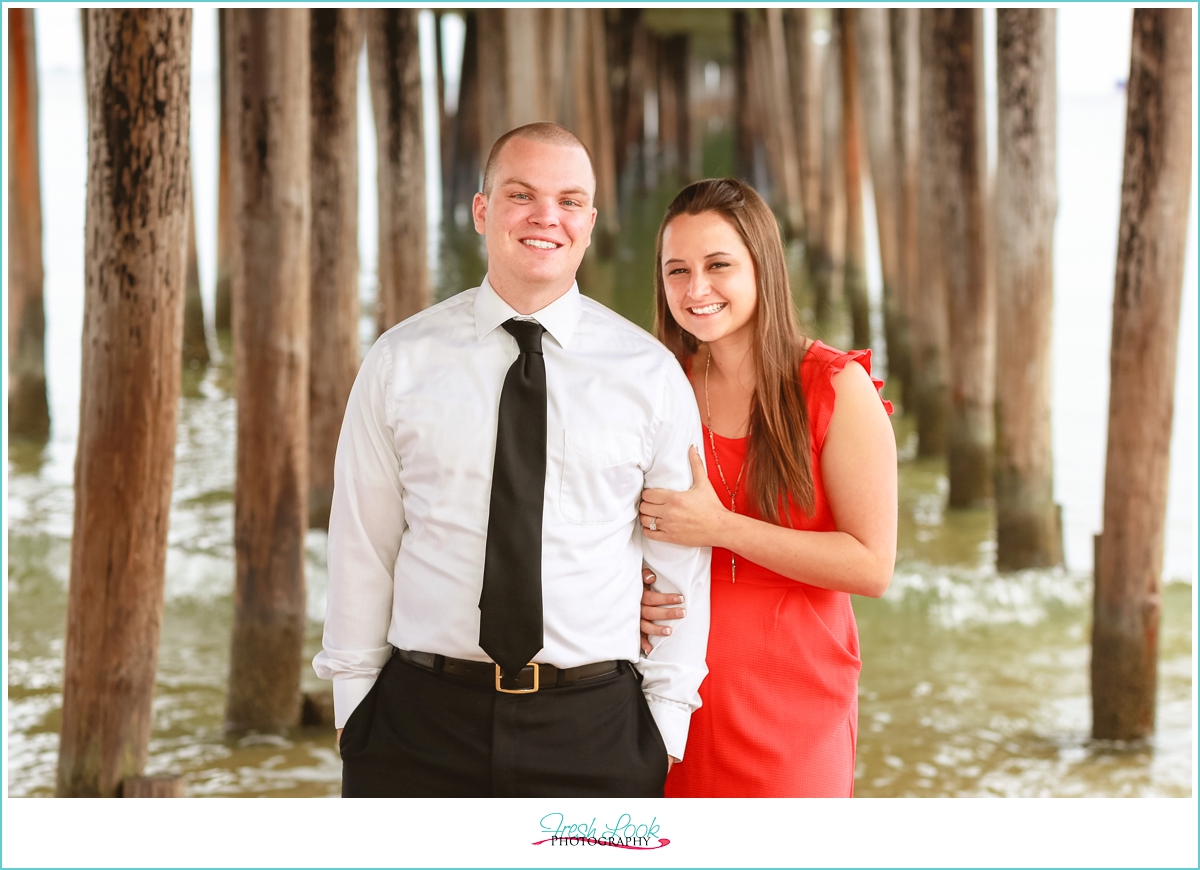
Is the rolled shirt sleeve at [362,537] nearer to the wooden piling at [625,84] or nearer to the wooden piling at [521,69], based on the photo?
the wooden piling at [521,69]

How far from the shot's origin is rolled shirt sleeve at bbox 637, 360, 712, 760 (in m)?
1.92

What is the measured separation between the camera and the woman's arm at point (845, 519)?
1.93 metres

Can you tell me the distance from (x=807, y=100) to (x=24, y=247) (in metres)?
7.47

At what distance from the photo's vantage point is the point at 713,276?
198 centimetres

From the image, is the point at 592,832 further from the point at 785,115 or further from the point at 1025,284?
the point at 785,115

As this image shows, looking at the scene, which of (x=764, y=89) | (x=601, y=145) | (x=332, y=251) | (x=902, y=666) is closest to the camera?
(x=902, y=666)

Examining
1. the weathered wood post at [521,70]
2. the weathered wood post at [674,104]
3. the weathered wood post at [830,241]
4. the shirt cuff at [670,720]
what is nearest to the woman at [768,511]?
the shirt cuff at [670,720]

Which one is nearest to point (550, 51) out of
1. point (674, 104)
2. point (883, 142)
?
point (883, 142)

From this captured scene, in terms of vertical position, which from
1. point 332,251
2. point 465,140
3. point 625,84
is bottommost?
point 332,251

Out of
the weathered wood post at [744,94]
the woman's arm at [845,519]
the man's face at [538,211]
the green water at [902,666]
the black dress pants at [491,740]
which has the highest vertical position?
the weathered wood post at [744,94]

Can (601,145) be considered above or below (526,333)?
above

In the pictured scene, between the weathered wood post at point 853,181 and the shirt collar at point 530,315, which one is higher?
the weathered wood post at point 853,181

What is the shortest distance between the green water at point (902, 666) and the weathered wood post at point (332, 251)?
0.68 m

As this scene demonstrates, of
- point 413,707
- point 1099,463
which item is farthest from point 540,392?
point 1099,463
